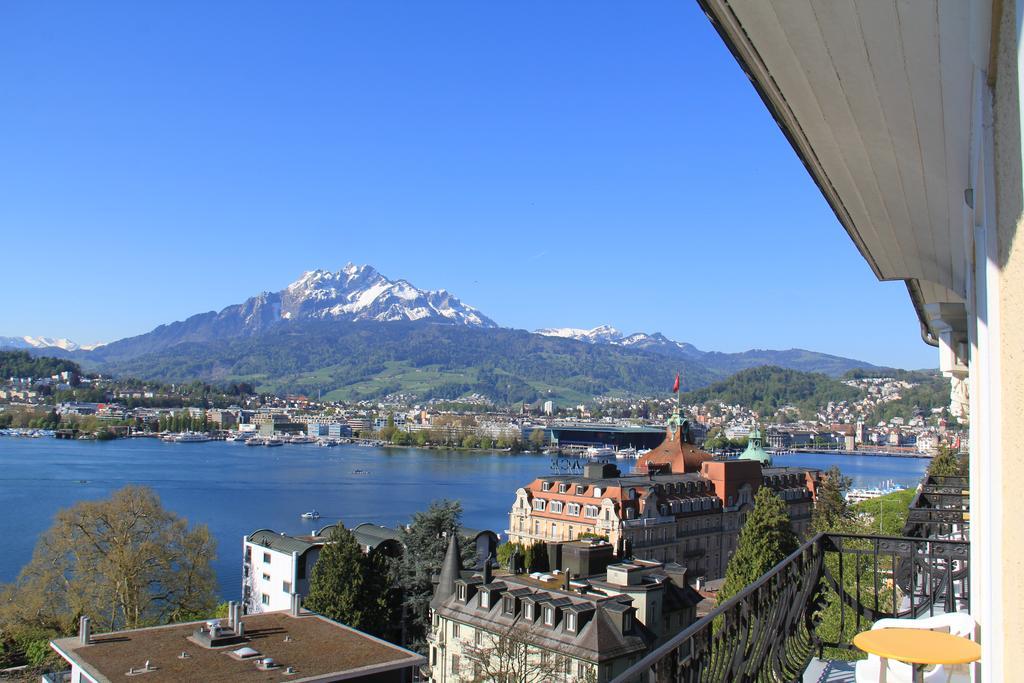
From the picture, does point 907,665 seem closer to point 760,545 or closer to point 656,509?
point 760,545

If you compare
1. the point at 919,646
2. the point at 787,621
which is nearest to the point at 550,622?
the point at 787,621

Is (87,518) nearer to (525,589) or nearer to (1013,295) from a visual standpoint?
(525,589)

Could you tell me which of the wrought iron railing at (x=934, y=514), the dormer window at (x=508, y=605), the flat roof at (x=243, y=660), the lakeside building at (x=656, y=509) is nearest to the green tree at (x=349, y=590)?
the flat roof at (x=243, y=660)

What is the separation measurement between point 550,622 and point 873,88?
41.6 ft

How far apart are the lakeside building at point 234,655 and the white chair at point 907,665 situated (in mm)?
10380

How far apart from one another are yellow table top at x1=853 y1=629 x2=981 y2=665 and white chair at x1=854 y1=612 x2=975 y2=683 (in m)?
0.12

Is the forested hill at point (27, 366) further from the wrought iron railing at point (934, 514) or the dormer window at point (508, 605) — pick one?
the wrought iron railing at point (934, 514)

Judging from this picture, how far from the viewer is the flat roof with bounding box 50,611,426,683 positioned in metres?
11.7

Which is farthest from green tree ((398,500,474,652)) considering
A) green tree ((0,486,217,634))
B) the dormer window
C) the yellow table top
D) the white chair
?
the yellow table top

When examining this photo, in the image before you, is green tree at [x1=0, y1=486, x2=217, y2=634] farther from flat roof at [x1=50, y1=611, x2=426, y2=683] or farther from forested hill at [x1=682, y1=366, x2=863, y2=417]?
forested hill at [x1=682, y1=366, x2=863, y2=417]

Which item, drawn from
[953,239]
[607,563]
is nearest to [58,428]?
[607,563]

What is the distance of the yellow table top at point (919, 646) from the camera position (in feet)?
6.72

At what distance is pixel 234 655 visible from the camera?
491 inches

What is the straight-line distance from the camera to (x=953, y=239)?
287 centimetres
